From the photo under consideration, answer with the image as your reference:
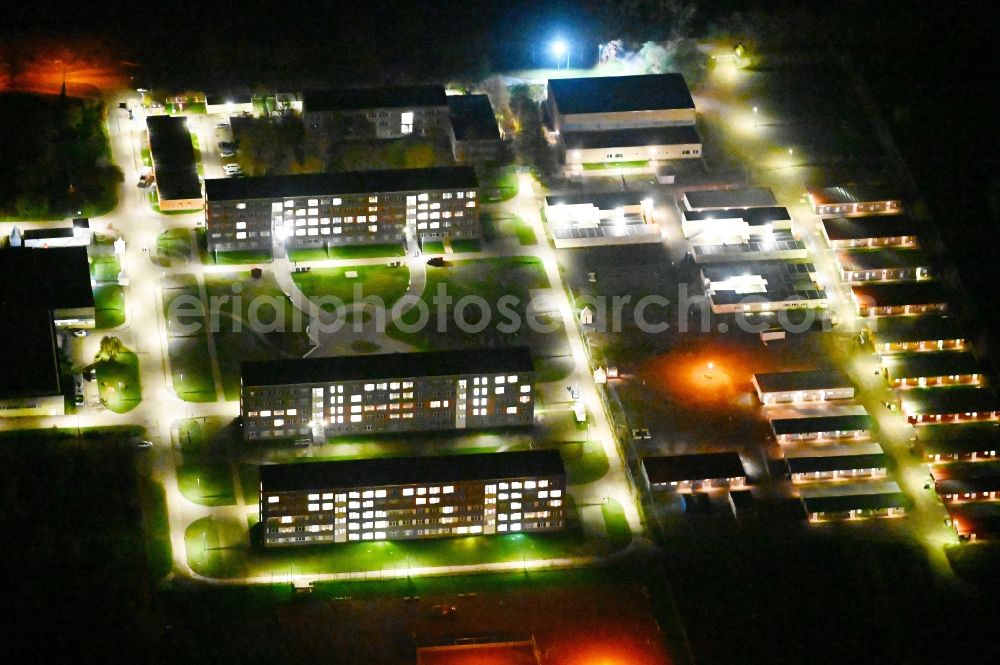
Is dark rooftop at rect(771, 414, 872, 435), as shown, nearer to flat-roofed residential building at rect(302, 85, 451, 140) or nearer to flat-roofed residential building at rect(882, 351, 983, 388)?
flat-roofed residential building at rect(882, 351, 983, 388)

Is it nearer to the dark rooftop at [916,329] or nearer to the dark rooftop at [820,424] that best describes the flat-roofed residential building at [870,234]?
the dark rooftop at [916,329]

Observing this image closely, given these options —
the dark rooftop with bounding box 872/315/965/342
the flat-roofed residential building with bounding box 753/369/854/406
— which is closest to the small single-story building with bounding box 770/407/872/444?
the flat-roofed residential building with bounding box 753/369/854/406

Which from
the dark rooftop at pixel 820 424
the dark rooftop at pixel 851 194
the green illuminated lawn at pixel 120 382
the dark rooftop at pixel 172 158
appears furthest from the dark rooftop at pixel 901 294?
the green illuminated lawn at pixel 120 382

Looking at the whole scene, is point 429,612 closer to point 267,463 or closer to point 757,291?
point 267,463

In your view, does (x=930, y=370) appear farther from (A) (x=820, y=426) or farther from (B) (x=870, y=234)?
(B) (x=870, y=234)

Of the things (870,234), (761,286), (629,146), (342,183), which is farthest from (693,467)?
(629,146)

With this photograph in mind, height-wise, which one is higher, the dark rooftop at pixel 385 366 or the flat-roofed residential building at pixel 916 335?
the dark rooftop at pixel 385 366

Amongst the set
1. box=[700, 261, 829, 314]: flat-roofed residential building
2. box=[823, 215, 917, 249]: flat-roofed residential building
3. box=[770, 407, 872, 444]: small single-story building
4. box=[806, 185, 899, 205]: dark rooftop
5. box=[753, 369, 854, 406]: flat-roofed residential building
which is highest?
box=[806, 185, 899, 205]: dark rooftop
